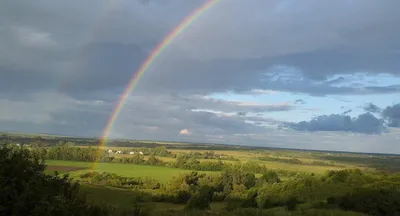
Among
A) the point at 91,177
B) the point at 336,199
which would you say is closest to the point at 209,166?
the point at 91,177

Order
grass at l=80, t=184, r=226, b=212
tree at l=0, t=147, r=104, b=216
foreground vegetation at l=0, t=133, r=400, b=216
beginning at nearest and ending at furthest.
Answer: tree at l=0, t=147, r=104, b=216, foreground vegetation at l=0, t=133, r=400, b=216, grass at l=80, t=184, r=226, b=212

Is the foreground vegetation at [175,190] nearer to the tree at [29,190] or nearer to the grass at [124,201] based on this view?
the tree at [29,190]

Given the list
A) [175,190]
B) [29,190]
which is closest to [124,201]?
[175,190]

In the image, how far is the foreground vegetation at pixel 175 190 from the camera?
7578mm

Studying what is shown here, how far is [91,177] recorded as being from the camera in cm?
9100

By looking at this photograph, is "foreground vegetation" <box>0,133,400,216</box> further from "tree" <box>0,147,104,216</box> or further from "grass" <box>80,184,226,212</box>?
"grass" <box>80,184,226,212</box>

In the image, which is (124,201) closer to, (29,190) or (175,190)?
(175,190)

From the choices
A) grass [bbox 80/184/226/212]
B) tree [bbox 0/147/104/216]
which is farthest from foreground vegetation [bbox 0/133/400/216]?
grass [bbox 80/184/226/212]

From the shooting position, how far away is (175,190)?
79312 mm

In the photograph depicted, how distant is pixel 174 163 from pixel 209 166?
15.8 meters

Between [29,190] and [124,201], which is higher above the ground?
[29,190]

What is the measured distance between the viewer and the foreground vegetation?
758cm

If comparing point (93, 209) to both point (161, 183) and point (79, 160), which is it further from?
point (79, 160)

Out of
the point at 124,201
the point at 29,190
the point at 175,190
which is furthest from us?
the point at 175,190
